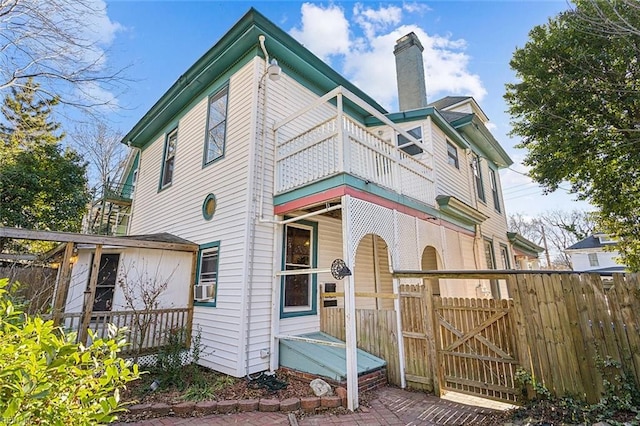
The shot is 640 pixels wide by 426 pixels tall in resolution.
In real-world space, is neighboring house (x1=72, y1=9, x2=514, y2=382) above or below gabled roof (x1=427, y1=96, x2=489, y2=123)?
below

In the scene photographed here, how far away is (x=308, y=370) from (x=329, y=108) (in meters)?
6.62

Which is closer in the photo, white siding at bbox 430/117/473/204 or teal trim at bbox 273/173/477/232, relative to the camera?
teal trim at bbox 273/173/477/232

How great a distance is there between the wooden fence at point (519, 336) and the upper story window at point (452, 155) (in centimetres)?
638

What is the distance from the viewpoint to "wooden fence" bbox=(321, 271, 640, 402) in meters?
3.66

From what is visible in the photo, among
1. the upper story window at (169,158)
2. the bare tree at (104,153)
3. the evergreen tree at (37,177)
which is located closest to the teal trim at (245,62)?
the upper story window at (169,158)

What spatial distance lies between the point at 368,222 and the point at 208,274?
3958mm

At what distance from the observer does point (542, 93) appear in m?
9.79

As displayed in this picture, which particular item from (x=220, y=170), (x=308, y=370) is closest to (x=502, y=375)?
(x=308, y=370)

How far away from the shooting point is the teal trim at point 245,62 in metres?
6.60

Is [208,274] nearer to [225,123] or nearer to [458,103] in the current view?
[225,123]

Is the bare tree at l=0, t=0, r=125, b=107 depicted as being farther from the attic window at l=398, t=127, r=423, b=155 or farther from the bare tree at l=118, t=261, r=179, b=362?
the attic window at l=398, t=127, r=423, b=155

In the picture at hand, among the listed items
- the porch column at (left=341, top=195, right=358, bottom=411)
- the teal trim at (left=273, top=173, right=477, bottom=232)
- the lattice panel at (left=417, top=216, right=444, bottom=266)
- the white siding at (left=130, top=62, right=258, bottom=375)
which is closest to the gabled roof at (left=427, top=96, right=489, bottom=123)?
the teal trim at (left=273, top=173, right=477, bottom=232)

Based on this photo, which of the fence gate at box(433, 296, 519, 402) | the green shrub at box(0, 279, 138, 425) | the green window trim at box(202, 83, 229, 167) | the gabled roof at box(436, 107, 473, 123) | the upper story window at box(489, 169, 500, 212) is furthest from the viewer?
the upper story window at box(489, 169, 500, 212)

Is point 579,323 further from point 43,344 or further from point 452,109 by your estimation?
point 452,109
